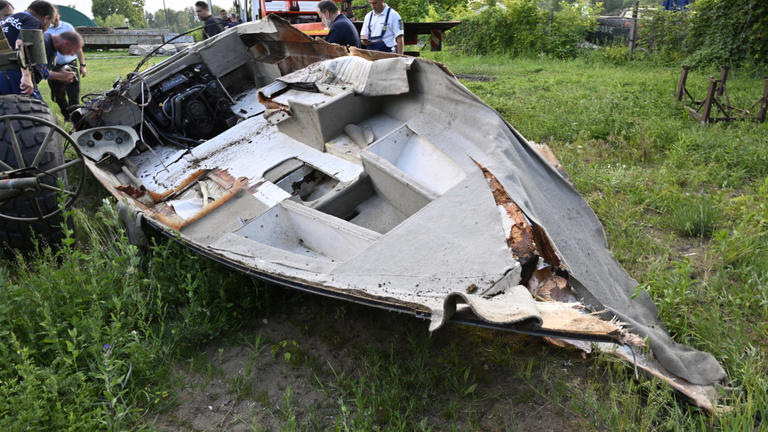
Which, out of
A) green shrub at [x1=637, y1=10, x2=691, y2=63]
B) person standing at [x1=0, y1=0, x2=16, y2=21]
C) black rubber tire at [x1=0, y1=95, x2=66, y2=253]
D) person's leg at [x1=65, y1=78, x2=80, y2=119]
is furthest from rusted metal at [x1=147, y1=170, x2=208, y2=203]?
green shrub at [x1=637, y1=10, x2=691, y2=63]

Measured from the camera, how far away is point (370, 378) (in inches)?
99.3

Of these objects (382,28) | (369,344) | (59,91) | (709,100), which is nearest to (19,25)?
(59,91)

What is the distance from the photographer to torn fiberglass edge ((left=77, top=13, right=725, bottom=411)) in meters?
2.15

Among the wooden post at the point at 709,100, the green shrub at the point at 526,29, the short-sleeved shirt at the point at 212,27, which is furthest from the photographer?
the green shrub at the point at 526,29

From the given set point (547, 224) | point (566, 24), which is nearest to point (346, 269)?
point (547, 224)

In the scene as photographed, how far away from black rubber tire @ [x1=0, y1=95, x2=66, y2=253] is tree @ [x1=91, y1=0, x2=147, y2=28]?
217ft

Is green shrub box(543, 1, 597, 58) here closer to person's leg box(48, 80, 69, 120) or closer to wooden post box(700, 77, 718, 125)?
wooden post box(700, 77, 718, 125)

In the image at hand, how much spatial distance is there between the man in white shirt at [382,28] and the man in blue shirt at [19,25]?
11.9ft

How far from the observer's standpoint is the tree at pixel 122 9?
60.2 meters

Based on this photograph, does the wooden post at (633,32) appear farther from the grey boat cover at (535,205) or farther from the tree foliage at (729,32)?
the grey boat cover at (535,205)

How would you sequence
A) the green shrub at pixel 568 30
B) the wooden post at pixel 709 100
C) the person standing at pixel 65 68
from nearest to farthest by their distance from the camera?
the wooden post at pixel 709 100
the person standing at pixel 65 68
the green shrub at pixel 568 30

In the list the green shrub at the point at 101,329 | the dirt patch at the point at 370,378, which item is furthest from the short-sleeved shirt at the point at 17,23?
the dirt patch at the point at 370,378

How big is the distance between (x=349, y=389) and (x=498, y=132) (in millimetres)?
1712

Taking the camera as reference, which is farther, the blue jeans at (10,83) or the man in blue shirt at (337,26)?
the man in blue shirt at (337,26)
